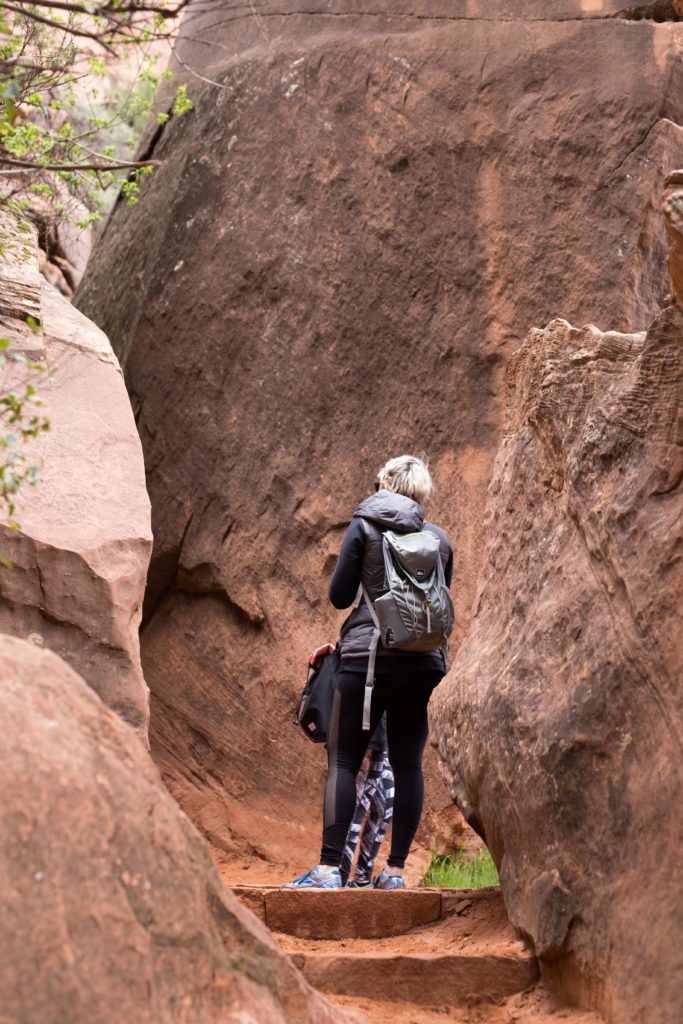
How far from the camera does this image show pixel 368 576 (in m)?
5.73

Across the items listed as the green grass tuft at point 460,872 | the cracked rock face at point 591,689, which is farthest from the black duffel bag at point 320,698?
the green grass tuft at point 460,872

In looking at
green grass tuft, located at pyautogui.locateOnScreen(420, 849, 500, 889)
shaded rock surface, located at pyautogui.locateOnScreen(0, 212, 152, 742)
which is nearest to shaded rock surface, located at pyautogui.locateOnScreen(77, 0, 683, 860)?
green grass tuft, located at pyautogui.locateOnScreen(420, 849, 500, 889)

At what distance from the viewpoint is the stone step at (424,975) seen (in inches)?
176

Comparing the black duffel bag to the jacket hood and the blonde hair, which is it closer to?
the jacket hood

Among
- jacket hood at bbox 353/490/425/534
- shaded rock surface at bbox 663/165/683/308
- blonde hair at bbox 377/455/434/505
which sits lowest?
jacket hood at bbox 353/490/425/534

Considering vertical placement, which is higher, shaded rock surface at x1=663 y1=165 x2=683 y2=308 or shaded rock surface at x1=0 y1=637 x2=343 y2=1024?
shaded rock surface at x1=663 y1=165 x2=683 y2=308

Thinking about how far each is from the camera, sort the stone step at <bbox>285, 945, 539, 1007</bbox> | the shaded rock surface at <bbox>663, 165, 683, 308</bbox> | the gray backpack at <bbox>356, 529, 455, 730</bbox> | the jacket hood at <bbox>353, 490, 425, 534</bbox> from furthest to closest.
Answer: the jacket hood at <bbox>353, 490, 425, 534</bbox> < the gray backpack at <bbox>356, 529, 455, 730</bbox> < the stone step at <bbox>285, 945, 539, 1007</bbox> < the shaded rock surface at <bbox>663, 165, 683, 308</bbox>

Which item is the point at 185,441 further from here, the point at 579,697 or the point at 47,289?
the point at 579,697

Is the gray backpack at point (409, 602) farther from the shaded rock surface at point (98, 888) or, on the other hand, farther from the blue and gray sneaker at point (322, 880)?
the shaded rock surface at point (98, 888)

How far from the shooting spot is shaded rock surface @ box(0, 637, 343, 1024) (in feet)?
8.34

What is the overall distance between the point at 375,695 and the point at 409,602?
47 cm

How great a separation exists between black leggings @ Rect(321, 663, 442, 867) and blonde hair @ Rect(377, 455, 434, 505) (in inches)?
34.4

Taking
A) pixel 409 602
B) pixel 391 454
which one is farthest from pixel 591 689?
pixel 391 454

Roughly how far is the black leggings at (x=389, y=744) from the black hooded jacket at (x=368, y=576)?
55 mm
